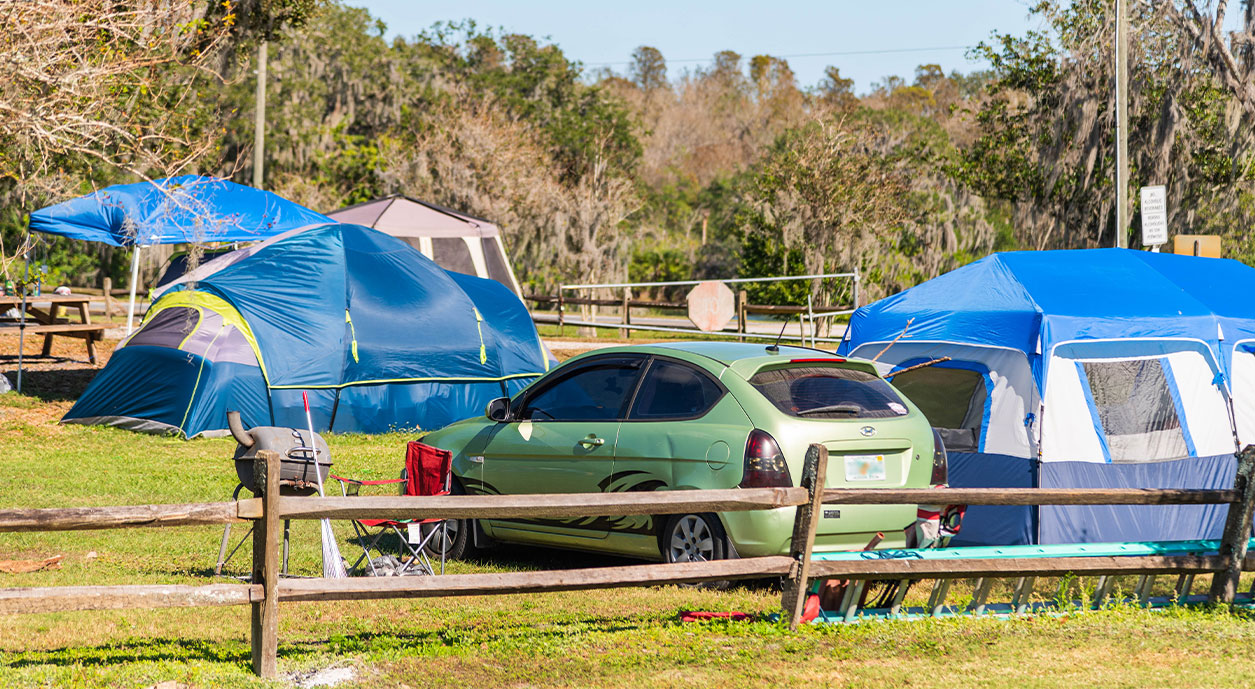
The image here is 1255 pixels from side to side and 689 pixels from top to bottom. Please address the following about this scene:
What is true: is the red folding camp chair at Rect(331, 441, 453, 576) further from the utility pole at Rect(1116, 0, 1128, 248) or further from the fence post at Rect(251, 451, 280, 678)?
the utility pole at Rect(1116, 0, 1128, 248)

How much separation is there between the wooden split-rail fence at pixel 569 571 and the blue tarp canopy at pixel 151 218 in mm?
12782

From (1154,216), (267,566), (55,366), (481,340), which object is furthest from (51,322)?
(267,566)

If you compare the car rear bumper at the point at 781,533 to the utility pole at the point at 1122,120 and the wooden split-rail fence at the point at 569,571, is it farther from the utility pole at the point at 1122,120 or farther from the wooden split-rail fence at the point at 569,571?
the utility pole at the point at 1122,120

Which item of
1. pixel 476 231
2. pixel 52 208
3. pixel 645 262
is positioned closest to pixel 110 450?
pixel 52 208

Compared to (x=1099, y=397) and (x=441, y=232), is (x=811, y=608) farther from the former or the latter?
(x=441, y=232)

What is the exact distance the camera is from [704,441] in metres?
7.42

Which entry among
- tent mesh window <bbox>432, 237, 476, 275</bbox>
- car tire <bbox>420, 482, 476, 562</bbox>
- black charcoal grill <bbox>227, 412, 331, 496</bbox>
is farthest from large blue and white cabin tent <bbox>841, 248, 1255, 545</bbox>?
tent mesh window <bbox>432, 237, 476, 275</bbox>

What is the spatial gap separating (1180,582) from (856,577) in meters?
2.41

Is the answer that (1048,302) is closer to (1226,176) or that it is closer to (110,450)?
(110,450)

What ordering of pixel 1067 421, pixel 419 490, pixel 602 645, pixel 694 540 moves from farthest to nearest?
pixel 1067 421
pixel 419 490
pixel 694 540
pixel 602 645

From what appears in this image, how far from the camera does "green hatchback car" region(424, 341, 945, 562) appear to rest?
7262 millimetres

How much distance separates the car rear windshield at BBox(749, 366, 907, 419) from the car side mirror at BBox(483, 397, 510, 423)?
6.55 ft

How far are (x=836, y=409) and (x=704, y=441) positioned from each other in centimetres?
84

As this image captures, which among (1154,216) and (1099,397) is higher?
(1154,216)
